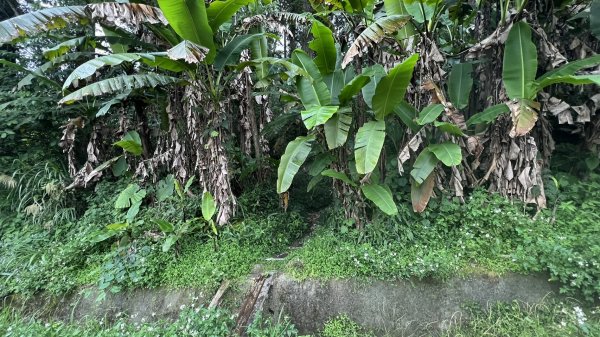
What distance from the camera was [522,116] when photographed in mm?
3014

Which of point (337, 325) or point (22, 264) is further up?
point (22, 264)

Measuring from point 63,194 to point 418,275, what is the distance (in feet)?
17.9

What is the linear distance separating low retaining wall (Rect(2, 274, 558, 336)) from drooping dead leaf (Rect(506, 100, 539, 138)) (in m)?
1.41

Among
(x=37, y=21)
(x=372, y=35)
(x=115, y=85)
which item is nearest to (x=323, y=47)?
(x=372, y=35)

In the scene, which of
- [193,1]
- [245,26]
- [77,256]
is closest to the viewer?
[193,1]

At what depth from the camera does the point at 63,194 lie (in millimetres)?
4836

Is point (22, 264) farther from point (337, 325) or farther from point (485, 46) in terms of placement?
point (485, 46)

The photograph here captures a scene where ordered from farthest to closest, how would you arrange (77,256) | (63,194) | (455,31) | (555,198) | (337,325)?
(63,194) → (455,31) → (77,256) → (555,198) → (337,325)

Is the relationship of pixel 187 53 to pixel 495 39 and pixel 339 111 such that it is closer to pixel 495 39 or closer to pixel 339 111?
pixel 339 111

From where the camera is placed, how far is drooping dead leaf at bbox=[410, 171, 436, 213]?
333 cm

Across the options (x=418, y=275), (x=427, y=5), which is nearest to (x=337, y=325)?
(x=418, y=275)

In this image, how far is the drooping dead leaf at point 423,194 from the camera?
131 inches

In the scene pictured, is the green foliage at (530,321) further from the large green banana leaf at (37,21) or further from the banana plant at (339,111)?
the large green banana leaf at (37,21)

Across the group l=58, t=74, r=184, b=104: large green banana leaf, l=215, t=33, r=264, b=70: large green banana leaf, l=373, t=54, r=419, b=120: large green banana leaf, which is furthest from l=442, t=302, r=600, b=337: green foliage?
l=58, t=74, r=184, b=104: large green banana leaf
